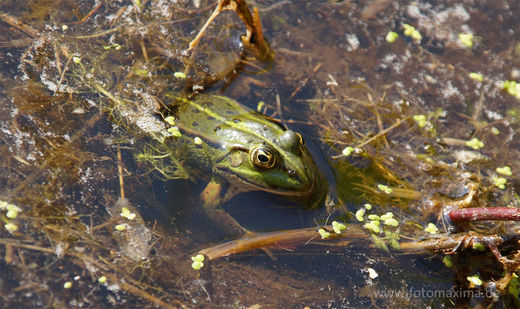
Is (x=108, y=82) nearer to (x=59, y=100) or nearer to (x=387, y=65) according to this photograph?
(x=59, y=100)

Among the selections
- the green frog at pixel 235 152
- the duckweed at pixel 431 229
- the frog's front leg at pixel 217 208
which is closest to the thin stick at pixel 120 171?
the green frog at pixel 235 152

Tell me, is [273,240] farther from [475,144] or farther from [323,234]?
[475,144]

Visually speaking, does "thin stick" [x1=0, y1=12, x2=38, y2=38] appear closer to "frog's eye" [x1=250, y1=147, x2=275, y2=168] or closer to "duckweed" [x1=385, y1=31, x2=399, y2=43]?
"frog's eye" [x1=250, y1=147, x2=275, y2=168]

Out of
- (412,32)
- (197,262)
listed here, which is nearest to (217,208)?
(197,262)

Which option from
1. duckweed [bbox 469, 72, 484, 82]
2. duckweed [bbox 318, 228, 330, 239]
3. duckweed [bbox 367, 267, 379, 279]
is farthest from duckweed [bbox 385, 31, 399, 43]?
duckweed [bbox 367, 267, 379, 279]

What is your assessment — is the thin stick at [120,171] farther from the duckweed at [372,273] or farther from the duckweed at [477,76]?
the duckweed at [477,76]

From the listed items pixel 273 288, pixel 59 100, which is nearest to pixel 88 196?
pixel 59 100

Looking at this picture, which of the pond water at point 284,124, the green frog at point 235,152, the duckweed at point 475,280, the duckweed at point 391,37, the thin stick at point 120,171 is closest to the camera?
the duckweed at point 475,280
